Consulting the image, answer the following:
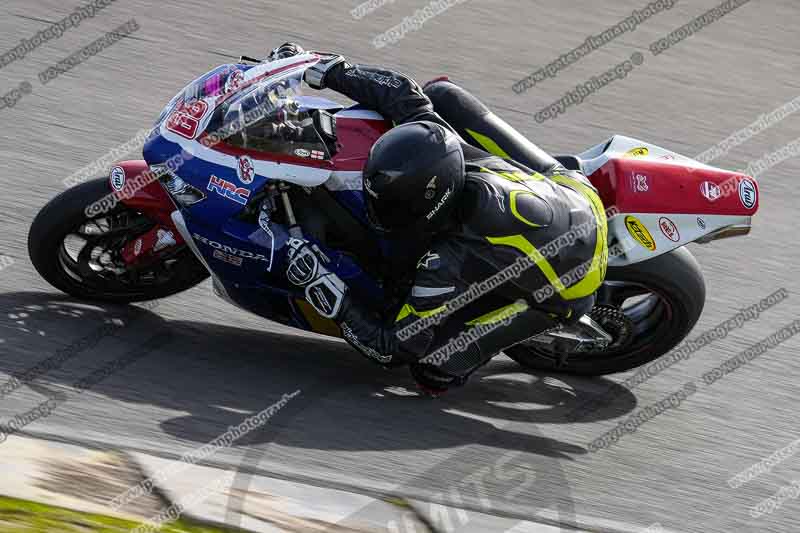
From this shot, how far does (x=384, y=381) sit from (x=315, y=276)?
0.79 metres

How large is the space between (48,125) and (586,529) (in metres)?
4.33

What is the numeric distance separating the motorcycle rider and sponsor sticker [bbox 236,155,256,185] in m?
0.34

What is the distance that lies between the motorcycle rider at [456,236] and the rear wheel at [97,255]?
2.71ft

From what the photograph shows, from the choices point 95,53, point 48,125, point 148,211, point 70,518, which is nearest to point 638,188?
point 148,211

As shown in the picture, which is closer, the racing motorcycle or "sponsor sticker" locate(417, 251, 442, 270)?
"sponsor sticker" locate(417, 251, 442, 270)

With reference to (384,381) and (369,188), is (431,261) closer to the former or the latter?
(369,188)

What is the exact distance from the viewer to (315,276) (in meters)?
4.85

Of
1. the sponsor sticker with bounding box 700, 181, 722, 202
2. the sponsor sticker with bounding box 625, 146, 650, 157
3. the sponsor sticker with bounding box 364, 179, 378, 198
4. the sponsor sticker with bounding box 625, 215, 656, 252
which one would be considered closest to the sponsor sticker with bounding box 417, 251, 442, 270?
the sponsor sticker with bounding box 364, 179, 378, 198

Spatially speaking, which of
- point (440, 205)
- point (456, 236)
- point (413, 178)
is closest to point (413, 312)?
point (456, 236)

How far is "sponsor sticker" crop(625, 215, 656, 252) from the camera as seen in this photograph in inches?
207

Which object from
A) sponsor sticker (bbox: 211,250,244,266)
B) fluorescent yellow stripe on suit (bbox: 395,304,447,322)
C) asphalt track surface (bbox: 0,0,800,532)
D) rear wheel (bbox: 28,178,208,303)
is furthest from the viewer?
rear wheel (bbox: 28,178,208,303)

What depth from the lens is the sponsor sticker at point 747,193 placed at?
533cm

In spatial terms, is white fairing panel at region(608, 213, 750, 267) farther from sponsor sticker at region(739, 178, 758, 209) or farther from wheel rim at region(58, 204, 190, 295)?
wheel rim at region(58, 204, 190, 295)

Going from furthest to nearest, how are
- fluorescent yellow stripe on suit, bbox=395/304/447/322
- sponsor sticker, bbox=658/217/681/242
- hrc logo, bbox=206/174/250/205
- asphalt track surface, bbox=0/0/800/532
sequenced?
sponsor sticker, bbox=658/217/681/242, hrc logo, bbox=206/174/250/205, fluorescent yellow stripe on suit, bbox=395/304/447/322, asphalt track surface, bbox=0/0/800/532
